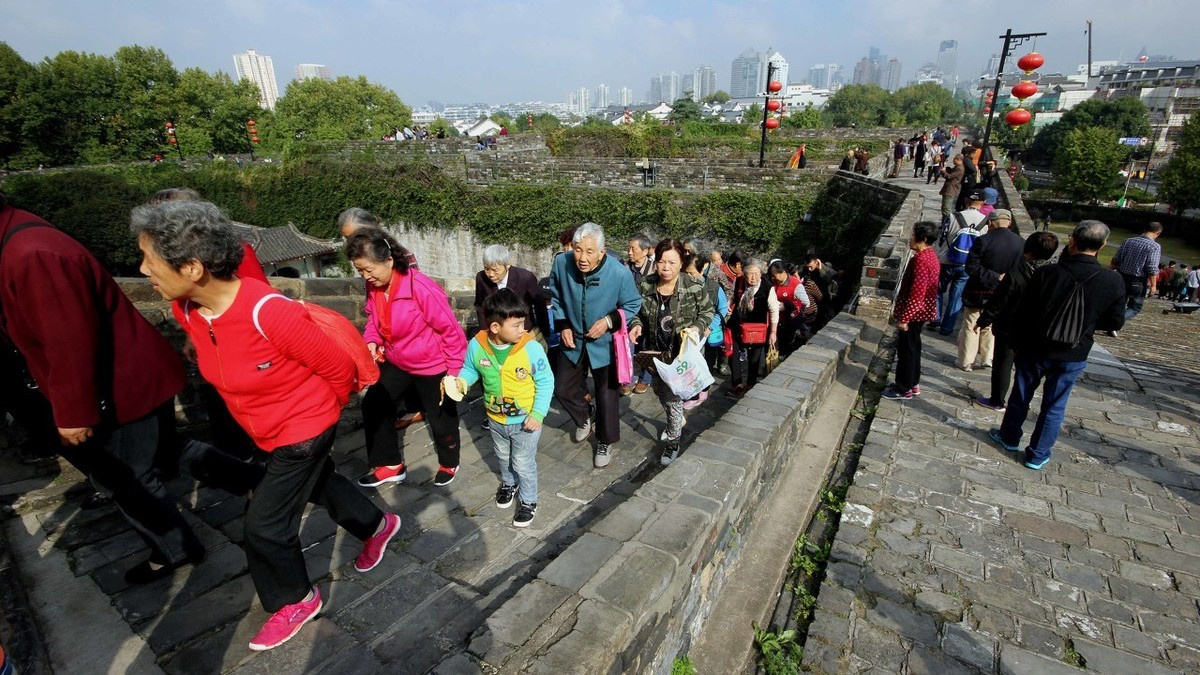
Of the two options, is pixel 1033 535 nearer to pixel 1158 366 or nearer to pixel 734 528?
pixel 734 528

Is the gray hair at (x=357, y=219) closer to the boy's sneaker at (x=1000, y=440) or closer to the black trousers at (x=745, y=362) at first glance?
the black trousers at (x=745, y=362)

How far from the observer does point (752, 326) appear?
5.50 metres

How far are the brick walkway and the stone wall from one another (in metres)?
0.66

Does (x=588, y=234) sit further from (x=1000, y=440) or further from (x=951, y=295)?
(x=951, y=295)

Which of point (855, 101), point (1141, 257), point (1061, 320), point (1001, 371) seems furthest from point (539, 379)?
point (855, 101)

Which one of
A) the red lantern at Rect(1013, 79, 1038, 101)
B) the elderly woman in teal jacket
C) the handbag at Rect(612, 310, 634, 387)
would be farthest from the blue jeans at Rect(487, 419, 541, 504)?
the red lantern at Rect(1013, 79, 1038, 101)

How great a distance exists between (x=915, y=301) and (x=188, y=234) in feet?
16.9

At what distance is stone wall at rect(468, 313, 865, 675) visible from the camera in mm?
1920

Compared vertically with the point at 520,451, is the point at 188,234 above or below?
above

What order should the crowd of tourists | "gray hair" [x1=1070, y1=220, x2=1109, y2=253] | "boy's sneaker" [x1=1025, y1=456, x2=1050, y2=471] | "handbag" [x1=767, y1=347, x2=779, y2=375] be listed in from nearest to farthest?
the crowd of tourists → "gray hair" [x1=1070, y1=220, x2=1109, y2=253] → "boy's sneaker" [x1=1025, y1=456, x2=1050, y2=471] → "handbag" [x1=767, y1=347, x2=779, y2=375]

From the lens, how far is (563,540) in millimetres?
3104

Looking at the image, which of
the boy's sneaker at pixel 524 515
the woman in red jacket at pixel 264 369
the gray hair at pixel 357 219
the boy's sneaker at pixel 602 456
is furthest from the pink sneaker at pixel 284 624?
the gray hair at pixel 357 219

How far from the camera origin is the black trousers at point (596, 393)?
3881mm

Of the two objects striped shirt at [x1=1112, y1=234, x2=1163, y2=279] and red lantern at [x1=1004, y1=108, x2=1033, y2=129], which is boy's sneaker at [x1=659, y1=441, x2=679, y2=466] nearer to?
striped shirt at [x1=1112, y1=234, x2=1163, y2=279]
